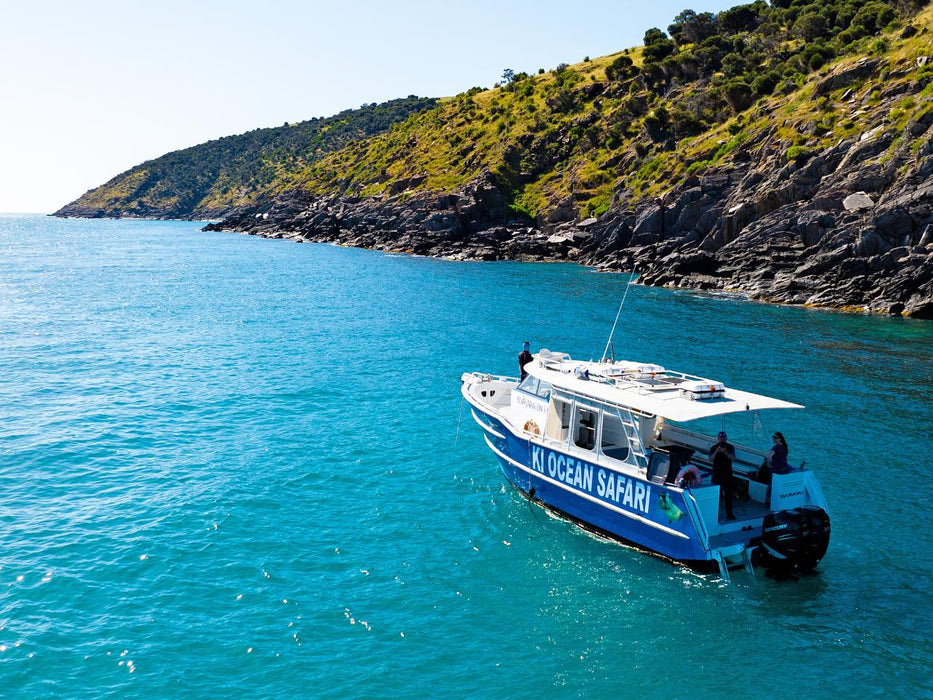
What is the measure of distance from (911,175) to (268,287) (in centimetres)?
6006

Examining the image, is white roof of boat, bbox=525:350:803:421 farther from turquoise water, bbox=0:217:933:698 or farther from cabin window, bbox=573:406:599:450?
turquoise water, bbox=0:217:933:698

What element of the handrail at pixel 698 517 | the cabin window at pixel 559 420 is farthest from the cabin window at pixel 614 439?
the handrail at pixel 698 517

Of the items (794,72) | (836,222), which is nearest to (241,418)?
(836,222)

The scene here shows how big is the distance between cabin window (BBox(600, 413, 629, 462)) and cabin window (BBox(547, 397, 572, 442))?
117cm

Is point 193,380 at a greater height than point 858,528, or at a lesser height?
greater

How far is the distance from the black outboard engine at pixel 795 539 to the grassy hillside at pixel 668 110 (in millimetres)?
61007

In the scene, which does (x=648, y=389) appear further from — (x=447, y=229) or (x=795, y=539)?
(x=447, y=229)

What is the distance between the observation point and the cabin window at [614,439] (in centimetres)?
1977

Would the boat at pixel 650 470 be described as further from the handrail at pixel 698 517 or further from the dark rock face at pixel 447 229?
the dark rock face at pixel 447 229

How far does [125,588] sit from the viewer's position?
1703cm

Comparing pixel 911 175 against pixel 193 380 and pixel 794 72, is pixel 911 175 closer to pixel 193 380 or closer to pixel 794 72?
pixel 794 72

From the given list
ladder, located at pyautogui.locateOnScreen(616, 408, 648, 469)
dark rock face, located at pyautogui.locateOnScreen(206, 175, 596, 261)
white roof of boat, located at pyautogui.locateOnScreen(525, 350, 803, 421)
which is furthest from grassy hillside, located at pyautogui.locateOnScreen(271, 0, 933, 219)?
ladder, located at pyautogui.locateOnScreen(616, 408, 648, 469)

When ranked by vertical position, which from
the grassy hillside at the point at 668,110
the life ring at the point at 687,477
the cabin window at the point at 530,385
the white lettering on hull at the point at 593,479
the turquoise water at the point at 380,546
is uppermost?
the grassy hillside at the point at 668,110

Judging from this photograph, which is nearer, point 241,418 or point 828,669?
point 828,669
